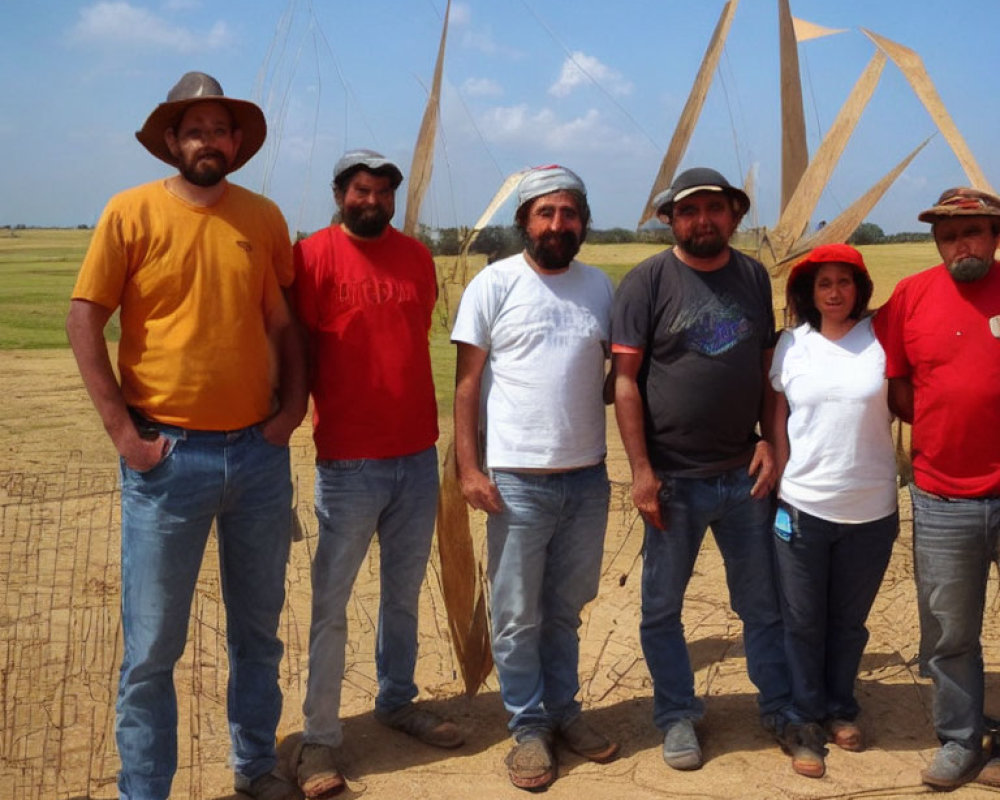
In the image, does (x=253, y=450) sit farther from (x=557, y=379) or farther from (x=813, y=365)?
(x=813, y=365)

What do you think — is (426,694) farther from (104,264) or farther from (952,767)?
(104,264)

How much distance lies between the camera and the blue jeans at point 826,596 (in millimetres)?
3170

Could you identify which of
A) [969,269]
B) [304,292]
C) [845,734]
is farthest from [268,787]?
[969,269]

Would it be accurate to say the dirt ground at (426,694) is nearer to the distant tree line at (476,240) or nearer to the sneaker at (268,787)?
the sneaker at (268,787)

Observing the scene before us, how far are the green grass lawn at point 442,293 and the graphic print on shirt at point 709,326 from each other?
1287 mm

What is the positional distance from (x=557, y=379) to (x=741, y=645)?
217 centimetres

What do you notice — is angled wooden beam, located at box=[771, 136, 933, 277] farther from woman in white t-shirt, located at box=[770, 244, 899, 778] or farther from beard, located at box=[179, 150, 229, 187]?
beard, located at box=[179, 150, 229, 187]

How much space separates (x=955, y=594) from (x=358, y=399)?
195 centimetres

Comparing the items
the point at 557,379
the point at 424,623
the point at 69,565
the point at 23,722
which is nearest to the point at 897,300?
the point at 557,379

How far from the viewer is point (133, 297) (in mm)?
2797

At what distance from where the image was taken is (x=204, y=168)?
9.29 ft

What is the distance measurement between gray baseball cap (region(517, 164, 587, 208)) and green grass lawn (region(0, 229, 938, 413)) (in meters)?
0.96

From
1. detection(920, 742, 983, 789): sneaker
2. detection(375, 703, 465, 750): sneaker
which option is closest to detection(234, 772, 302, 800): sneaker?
detection(375, 703, 465, 750): sneaker

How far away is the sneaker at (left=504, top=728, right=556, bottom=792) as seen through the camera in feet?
10.6
